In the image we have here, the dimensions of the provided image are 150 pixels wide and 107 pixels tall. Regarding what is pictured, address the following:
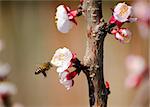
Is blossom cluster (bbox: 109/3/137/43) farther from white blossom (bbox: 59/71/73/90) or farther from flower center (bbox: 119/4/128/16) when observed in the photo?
white blossom (bbox: 59/71/73/90)

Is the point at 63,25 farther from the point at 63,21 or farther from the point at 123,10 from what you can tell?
the point at 123,10

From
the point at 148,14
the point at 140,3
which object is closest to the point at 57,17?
the point at 148,14

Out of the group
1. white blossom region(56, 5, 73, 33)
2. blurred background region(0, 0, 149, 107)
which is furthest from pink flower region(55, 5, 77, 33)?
blurred background region(0, 0, 149, 107)

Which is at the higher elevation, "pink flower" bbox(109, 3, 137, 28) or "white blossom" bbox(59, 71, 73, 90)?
"pink flower" bbox(109, 3, 137, 28)

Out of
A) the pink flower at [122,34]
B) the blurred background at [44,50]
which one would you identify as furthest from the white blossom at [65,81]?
the blurred background at [44,50]

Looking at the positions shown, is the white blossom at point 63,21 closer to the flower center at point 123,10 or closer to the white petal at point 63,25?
the white petal at point 63,25
